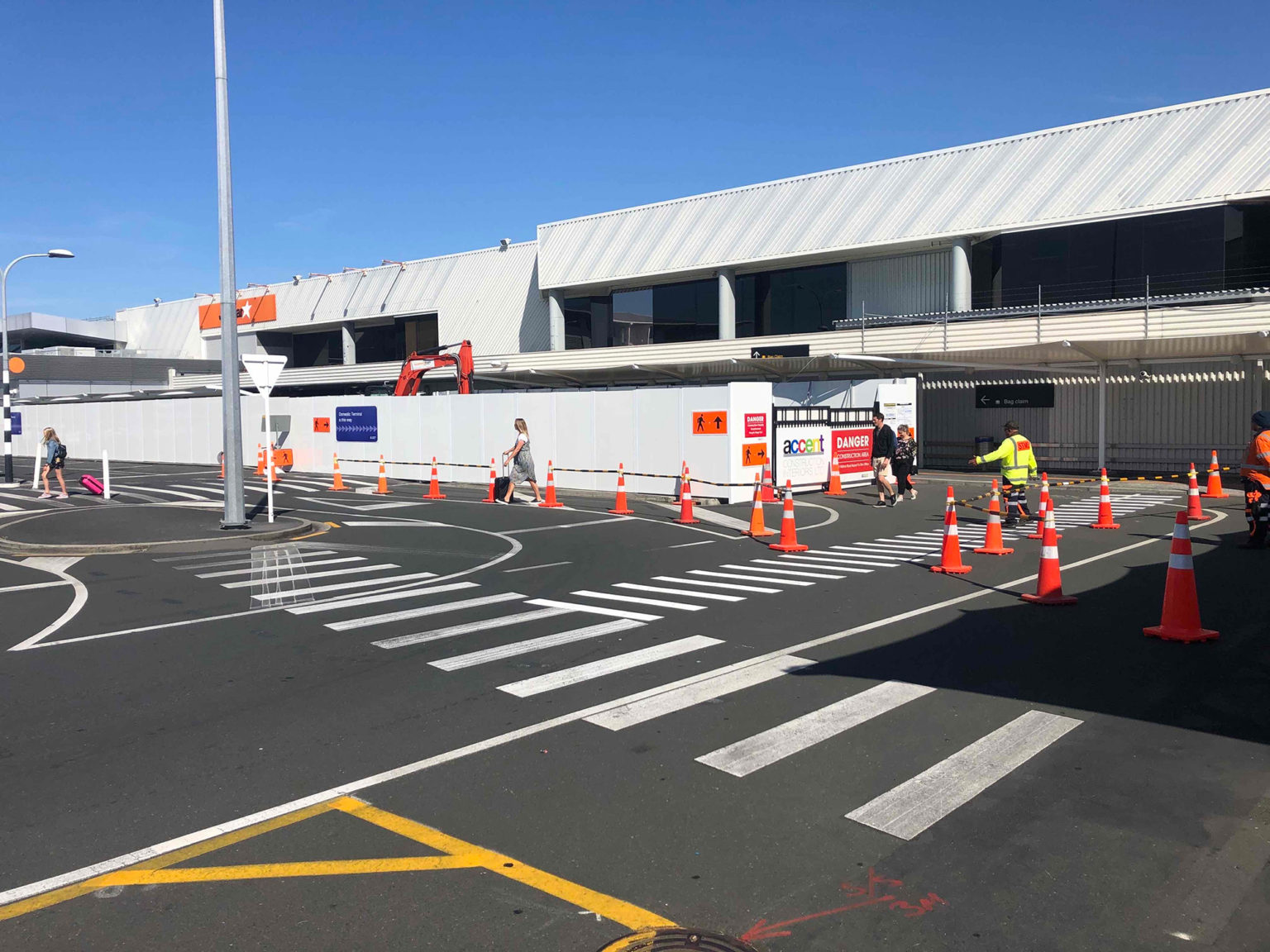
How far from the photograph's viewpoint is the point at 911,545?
15.4 meters

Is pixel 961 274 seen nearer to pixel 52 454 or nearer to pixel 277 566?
pixel 277 566

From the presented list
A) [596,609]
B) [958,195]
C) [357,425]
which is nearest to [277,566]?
[596,609]

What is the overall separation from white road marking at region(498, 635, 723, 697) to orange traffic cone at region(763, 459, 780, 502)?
14289 millimetres

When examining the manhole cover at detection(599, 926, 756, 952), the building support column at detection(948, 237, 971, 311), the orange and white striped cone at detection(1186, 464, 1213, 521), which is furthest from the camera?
the building support column at detection(948, 237, 971, 311)

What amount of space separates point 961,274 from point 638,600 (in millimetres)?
26333

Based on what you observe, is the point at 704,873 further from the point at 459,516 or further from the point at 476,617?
the point at 459,516

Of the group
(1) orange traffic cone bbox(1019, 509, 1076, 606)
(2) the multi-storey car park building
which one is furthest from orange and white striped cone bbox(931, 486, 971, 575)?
(2) the multi-storey car park building

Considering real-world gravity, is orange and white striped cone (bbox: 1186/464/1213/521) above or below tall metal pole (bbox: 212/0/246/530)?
below

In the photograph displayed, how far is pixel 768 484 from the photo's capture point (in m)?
23.5

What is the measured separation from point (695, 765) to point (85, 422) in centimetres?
4991

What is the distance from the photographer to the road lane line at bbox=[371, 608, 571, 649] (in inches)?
356

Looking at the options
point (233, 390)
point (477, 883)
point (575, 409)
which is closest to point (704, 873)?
point (477, 883)

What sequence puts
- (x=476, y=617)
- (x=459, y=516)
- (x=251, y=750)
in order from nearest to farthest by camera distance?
(x=251, y=750) → (x=476, y=617) → (x=459, y=516)

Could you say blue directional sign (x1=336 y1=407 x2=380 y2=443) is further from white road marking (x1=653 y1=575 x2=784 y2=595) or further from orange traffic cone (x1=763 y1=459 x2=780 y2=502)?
white road marking (x1=653 y1=575 x2=784 y2=595)
